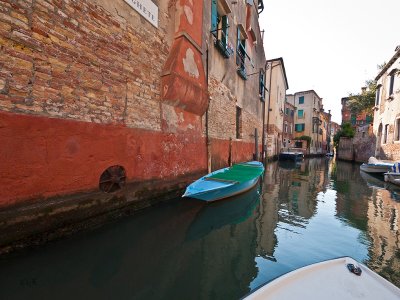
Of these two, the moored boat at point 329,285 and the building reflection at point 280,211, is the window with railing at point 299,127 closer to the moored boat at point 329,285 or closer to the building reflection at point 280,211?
the building reflection at point 280,211

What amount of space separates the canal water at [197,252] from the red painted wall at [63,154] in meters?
0.85

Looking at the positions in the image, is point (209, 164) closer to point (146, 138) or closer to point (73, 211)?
point (146, 138)

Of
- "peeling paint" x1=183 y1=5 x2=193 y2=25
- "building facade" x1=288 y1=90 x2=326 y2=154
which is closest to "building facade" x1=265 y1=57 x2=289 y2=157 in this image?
"building facade" x1=288 y1=90 x2=326 y2=154

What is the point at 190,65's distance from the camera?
6355 millimetres

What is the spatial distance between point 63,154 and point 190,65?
14.7 ft

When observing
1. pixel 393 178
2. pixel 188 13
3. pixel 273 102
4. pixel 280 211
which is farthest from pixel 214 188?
pixel 273 102

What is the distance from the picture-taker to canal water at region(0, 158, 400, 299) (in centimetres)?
238

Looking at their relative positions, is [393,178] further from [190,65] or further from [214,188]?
[190,65]

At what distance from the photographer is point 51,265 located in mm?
2633

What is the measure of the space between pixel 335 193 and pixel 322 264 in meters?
7.37

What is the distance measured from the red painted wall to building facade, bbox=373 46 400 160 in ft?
48.4

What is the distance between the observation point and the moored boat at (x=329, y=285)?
1.53 meters

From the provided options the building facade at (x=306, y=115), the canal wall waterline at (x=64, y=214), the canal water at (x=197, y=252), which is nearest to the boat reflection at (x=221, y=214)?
the canal water at (x=197, y=252)

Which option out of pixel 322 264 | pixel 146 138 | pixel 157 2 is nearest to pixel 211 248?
pixel 322 264
